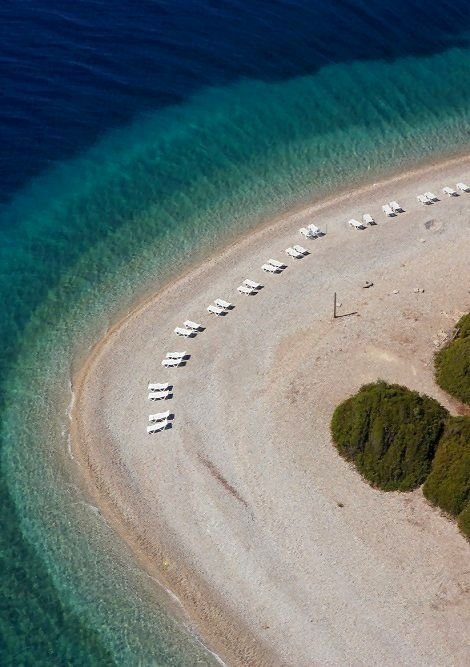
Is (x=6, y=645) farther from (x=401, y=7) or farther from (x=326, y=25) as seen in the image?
(x=401, y=7)

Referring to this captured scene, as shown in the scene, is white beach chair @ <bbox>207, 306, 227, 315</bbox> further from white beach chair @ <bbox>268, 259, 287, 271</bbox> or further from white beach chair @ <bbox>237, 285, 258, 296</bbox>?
white beach chair @ <bbox>268, 259, 287, 271</bbox>

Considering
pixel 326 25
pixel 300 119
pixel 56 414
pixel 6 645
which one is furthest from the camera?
pixel 326 25

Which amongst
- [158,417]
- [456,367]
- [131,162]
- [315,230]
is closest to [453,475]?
[456,367]

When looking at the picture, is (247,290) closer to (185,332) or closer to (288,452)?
(185,332)

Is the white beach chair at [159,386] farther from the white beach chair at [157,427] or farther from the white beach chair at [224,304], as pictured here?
the white beach chair at [224,304]

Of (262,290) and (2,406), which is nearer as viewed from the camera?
(2,406)

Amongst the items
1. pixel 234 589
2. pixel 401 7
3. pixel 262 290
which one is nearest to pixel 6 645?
pixel 234 589

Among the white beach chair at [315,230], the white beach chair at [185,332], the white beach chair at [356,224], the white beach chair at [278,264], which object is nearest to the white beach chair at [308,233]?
the white beach chair at [315,230]
